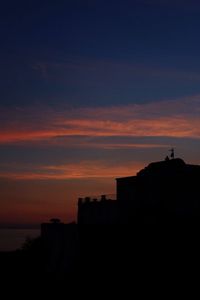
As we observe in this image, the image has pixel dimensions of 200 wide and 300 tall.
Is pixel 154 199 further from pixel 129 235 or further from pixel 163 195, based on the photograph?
pixel 129 235

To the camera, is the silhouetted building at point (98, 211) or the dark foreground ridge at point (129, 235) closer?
the dark foreground ridge at point (129, 235)

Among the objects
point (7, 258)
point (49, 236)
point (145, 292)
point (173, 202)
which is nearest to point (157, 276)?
point (145, 292)

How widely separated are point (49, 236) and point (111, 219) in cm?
652

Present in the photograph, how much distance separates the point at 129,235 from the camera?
159ft

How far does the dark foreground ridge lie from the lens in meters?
45.2

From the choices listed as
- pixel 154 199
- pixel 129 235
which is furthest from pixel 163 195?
pixel 129 235

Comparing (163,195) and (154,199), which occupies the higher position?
(163,195)

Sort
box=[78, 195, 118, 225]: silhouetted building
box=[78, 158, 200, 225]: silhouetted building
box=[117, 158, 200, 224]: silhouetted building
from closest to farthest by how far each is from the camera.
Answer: box=[117, 158, 200, 224]: silhouetted building
box=[78, 158, 200, 225]: silhouetted building
box=[78, 195, 118, 225]: silhouetted building

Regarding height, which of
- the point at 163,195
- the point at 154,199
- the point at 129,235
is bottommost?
the point at 129,235

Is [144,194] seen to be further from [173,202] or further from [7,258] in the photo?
[7,258]

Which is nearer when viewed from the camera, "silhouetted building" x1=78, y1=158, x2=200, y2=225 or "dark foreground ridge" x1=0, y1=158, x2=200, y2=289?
"dark foreground ridge" x1=0, y1=158, x2=200, y2=289

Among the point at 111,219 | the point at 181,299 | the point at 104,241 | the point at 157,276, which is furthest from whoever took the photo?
the point at 111,219

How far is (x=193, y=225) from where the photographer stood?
46.6 m

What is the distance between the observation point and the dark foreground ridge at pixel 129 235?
148ft
